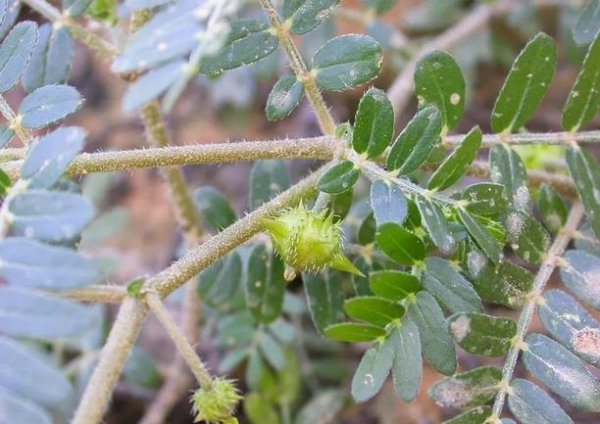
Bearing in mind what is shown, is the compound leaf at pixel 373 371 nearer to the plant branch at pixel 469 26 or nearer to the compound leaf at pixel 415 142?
the compound leaf at pixel 415 142

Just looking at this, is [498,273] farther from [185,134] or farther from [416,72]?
[185,134]

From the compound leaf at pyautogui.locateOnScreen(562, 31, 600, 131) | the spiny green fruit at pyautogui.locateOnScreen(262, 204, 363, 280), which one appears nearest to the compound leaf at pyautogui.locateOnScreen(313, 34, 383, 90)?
the spiny green fruit at pyautogui.locateOnScreen(262, 204, 363, 280)

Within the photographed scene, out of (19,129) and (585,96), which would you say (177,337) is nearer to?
(19,129)

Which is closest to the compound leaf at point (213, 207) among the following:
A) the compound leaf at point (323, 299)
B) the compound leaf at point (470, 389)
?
the compound leaf at point (323, 299)

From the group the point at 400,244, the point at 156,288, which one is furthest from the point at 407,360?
the point at 156,288

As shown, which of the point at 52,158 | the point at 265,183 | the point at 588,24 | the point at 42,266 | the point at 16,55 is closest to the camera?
the point at 42,266

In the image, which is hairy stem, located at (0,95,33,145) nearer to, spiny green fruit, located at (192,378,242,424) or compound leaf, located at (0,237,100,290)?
compound leaf, located at (0,237,100,290)

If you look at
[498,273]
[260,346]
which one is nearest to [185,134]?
[260,346]
